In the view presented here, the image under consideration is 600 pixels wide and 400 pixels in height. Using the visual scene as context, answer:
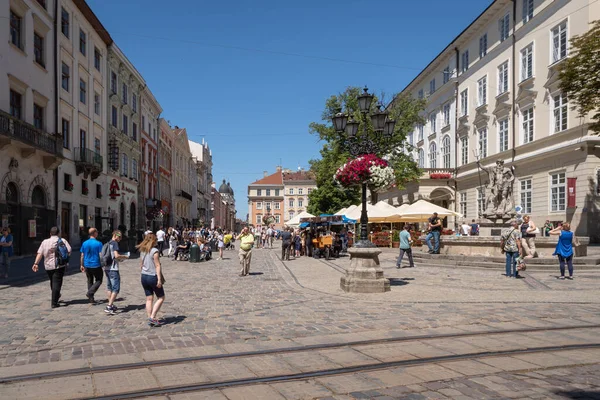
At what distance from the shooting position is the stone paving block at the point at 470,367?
545cm

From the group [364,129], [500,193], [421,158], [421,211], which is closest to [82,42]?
[421,211]

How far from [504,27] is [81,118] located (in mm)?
27947

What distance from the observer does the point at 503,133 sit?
33.6 meters

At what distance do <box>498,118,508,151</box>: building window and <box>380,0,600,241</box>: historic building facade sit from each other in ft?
0.23

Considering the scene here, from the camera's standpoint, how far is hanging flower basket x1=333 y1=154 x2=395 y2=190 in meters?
11.6

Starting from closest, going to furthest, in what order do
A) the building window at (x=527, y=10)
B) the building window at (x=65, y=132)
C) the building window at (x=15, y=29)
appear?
1. the building window at (x=15, y=29)
2. the building window at (x=65, y=132)
3. the building window at (x=527, y=10)

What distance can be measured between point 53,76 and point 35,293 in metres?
17.7

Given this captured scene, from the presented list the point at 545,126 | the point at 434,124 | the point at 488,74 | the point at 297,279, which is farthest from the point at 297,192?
the point at 297,279

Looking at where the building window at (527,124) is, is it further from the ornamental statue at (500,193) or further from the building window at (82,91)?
the building window at (82,91)

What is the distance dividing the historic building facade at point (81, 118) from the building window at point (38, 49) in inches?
50.1

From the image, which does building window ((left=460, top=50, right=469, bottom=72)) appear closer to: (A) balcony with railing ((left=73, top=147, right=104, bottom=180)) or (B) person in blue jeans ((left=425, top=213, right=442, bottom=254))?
(B) person in blue jeans ((left=425, top=213, right=442, bottom=254))

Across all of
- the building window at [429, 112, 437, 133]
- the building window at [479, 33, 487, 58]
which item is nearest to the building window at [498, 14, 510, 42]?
the building window at [479, 33, 487, 58]

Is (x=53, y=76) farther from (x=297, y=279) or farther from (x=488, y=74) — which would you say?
(x=488, y=74)

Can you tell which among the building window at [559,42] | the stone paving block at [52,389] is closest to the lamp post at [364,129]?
the stone paving block at [52,389]
